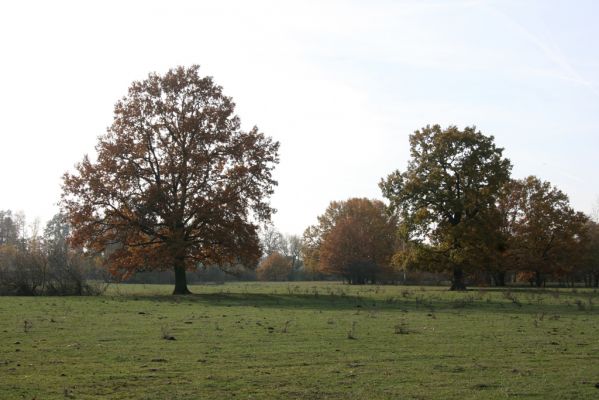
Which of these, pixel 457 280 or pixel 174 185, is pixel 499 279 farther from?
pixel 174 185

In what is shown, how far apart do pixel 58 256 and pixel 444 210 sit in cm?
3343

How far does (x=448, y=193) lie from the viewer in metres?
55.6

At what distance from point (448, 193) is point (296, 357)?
43507mm

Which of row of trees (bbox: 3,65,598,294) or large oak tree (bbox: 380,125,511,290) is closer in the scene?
row of trees (bbox: 3,65,598,294)

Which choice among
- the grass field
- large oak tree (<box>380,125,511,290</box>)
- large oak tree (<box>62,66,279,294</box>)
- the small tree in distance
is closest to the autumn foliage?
the small tree in distance

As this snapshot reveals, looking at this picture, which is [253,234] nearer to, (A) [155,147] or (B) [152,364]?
(A) [155,147]

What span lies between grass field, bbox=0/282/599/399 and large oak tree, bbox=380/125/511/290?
1209 inches

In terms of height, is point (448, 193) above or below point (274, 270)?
above

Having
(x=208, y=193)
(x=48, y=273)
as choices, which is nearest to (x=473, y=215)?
(x=208, y=193)

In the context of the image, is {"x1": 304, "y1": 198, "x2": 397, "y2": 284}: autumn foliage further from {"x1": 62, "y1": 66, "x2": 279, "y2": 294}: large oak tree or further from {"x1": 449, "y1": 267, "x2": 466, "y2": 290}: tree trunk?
{"x1": 62, "y1": 66, "x2": 279, "y2": 294}: large oak tree

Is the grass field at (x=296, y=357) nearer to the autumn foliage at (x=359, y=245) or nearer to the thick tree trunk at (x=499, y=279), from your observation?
the thick tree trunk at (x=499, y=279)

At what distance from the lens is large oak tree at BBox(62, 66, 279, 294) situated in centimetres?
4256

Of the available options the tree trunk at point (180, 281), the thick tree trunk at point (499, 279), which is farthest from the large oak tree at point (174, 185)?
the thick tree trunk at point (499, 279)

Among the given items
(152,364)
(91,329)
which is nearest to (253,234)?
(91,329)
